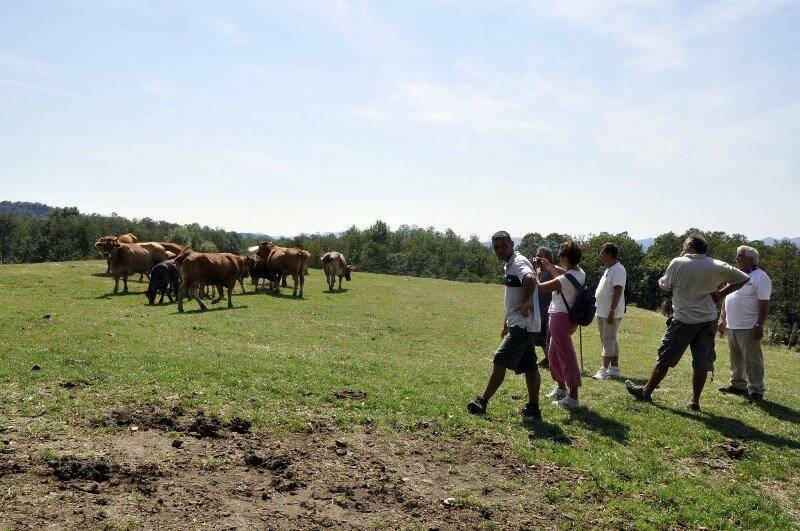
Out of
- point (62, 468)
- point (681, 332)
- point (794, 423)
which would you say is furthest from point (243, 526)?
point (794, 423)

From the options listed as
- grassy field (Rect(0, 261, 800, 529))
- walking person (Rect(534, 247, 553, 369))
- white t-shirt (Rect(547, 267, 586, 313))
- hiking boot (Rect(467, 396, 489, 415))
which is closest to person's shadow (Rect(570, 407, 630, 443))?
grassy field (Rect(0, 261, 800, 529))

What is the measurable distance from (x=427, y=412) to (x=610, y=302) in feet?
16.4

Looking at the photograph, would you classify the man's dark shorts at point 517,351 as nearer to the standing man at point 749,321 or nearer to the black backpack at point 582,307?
the black backpack at point 582,307

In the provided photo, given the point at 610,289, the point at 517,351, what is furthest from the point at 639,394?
the point at 517,351

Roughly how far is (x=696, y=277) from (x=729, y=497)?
3.42 metres

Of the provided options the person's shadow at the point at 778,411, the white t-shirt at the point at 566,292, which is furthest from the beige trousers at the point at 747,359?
the white t-shirt at the point at 566,292

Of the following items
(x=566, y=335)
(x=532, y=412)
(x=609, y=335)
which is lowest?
(x=532, y=412)

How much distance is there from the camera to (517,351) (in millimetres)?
7363

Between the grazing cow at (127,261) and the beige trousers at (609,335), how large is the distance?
1906 cm

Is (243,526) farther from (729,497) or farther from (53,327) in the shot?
(53,327)

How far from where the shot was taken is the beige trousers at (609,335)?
10.9 meters

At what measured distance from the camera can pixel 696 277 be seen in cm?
802

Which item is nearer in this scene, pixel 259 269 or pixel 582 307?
pixel 582 307

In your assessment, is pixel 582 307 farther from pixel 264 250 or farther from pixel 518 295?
pixel 264 250
